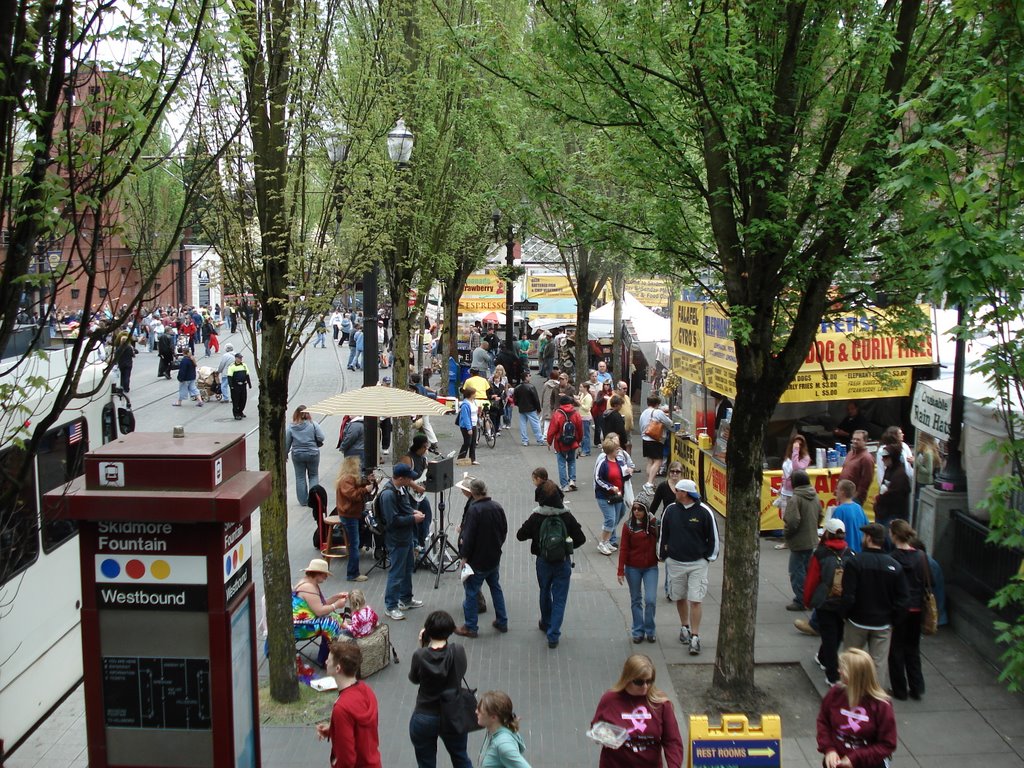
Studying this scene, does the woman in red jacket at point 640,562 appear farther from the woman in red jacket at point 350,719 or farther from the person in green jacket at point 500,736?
the woman in red jacket at point 350,719

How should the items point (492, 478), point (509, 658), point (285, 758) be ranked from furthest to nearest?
point (492, 478), point (509, 658), point (285, 758)

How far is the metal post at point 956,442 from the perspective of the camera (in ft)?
34.3

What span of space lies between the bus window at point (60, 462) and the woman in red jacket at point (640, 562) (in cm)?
524

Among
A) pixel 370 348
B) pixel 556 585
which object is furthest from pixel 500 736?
pixel 370 348

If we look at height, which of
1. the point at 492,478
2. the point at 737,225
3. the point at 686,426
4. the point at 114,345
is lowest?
the point at 492,478

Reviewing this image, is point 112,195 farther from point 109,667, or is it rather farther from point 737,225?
point 737,225

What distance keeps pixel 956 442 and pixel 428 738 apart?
7147mm

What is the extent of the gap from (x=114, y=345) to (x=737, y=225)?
5.44m

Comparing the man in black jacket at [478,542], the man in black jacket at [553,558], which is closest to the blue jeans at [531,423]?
the man in black jacket at [478,542]

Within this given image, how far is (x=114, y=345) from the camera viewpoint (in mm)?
4859

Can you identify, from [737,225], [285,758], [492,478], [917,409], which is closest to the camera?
[285,758]

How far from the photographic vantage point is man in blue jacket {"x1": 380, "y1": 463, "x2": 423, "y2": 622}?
407 inches

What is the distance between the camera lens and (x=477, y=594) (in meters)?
10.1

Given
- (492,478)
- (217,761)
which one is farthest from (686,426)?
(217,761)
